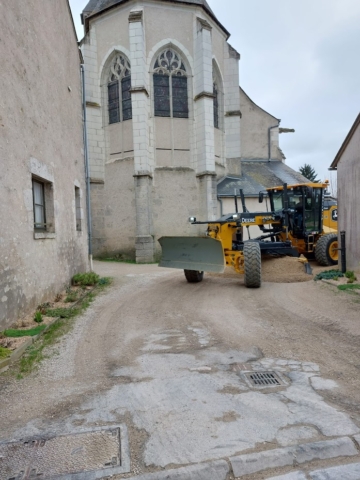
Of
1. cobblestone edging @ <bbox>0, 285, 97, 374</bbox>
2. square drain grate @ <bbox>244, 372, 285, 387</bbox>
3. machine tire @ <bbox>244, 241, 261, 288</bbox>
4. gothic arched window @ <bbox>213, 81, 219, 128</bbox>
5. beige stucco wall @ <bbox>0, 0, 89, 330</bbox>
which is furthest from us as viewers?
gothic arched window @ <bbox>213, 81, 219, 128</bbox>

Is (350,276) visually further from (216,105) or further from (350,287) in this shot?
(216,105)

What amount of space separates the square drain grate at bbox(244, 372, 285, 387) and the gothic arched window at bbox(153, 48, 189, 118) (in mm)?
14910

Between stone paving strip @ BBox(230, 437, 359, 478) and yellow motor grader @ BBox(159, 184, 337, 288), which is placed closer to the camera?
stone paving strip @ BBox(230, 437, 359, 478)

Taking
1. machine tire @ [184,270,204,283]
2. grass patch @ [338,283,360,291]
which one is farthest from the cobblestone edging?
grass patch @ [338,283,360,291]

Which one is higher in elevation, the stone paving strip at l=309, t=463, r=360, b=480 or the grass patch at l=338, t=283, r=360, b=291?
the grass patch at l=338, t=283, r=360, b=291

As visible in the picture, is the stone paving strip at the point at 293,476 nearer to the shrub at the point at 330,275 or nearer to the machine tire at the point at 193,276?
the machine tire at the point at 193,276

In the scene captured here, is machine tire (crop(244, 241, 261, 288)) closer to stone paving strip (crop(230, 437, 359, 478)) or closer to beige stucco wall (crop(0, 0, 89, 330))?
beige stucco wall (crop(0, 0, 89, 330))

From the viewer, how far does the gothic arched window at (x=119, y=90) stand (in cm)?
1630

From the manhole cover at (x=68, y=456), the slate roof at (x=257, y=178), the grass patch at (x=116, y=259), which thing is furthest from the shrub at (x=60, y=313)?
the slate roof at (x=257, y=178)

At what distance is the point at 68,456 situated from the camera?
92.4 inches

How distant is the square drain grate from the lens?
129 inches

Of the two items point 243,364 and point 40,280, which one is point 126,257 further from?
point 243,364

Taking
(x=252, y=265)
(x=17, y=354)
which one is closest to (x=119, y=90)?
(x=252, y=265)

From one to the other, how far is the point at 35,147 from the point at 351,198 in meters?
7.37
